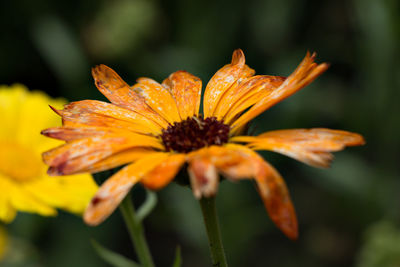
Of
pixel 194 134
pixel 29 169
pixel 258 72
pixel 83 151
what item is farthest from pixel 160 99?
pixel 258 72

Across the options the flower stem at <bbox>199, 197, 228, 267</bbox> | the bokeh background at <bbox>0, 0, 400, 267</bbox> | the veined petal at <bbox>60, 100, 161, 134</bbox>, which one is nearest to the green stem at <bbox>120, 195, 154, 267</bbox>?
the veined petal at <bbox>60, 100, 161, 134</bbox>

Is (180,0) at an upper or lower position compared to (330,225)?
upper

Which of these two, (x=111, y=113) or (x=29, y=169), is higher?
(x=111, y=113)

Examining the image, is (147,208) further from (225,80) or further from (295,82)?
(295,82)

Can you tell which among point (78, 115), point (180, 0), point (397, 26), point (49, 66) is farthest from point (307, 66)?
point (49, 66)

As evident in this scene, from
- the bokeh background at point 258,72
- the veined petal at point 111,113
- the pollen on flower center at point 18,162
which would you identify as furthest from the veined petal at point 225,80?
the bokeh background at point 258,72

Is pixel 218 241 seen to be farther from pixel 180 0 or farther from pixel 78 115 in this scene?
pixel 180 0

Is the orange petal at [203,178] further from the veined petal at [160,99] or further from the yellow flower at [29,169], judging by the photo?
the yellow flower at [29,169]
